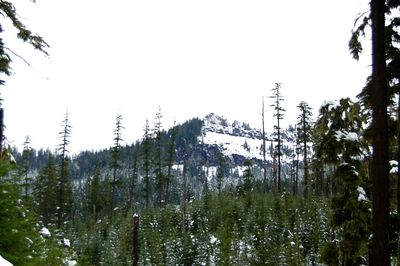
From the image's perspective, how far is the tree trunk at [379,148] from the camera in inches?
320

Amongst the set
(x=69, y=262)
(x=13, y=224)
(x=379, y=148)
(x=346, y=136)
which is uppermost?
(x=346, y=136)

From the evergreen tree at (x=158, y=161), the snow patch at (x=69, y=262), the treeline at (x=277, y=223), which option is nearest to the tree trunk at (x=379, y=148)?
the treeline at (x=277, y=223)

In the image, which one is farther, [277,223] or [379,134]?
[277,223]

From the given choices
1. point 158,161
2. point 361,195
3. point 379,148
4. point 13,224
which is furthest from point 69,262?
point 158,161

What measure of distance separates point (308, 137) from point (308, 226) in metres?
18.6

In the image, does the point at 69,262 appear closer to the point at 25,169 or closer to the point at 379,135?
the point at 379,135

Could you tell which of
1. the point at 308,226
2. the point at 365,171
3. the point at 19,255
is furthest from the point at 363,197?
the point at 308,226

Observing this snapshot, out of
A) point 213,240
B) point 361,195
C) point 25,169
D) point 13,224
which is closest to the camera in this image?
point 13,224

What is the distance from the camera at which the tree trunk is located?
320 inches

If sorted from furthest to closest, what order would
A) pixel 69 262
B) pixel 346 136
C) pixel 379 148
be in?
pixel 346 136, pixel 69 262, pixel 379 148

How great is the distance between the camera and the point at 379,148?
8.56m

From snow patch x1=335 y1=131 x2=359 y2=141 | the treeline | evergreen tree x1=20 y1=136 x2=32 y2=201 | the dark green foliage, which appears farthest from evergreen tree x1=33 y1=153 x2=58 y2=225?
the dark green foliage

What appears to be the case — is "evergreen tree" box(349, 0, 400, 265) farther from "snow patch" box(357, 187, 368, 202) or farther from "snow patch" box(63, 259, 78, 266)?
"snow patch" box(63, 259, 78, 266)

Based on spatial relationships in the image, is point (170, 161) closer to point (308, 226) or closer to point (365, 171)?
point (308, 226)
